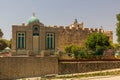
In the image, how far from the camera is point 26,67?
104ft

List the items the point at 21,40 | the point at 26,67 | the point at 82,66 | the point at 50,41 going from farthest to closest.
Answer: the point at 50,41, the point at 21,40, the point at 82,66, the point at 26,67

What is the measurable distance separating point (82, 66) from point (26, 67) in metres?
5.43

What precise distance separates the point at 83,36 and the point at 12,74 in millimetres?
31101

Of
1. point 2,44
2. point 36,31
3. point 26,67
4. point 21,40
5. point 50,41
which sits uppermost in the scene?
point 36,31

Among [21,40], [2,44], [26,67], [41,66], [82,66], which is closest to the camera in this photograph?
[26,67]

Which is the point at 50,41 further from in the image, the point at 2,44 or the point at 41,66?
the point at 2,44

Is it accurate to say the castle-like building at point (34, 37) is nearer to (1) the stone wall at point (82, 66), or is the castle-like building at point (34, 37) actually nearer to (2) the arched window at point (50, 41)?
(2) the arched window at point (50, 41)

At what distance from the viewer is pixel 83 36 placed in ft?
200

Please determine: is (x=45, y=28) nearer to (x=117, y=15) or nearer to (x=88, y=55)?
(x=117, y=15)

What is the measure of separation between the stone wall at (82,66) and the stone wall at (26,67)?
775 millimetres

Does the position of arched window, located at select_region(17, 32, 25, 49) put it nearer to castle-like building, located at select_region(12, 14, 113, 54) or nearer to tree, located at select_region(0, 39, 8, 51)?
castle-like building, located at select_region(12, 14, 113, 54)

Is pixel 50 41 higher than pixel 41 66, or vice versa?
pixel 50 41

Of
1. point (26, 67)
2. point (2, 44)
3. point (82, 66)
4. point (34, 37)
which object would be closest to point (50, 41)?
point (34, 37)

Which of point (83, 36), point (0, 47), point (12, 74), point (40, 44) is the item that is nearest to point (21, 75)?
point (12, 74)
